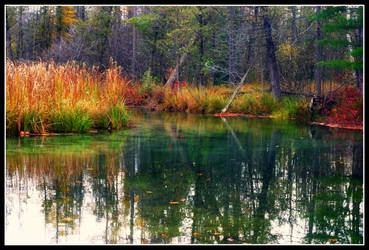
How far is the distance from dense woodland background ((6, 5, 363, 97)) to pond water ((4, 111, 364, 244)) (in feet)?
22.0

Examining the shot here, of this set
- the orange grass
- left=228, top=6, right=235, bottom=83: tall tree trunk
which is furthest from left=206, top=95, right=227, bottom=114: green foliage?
the orange grass

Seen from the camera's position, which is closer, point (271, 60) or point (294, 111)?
point (294, 111)

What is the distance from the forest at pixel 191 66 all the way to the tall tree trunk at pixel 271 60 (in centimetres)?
4

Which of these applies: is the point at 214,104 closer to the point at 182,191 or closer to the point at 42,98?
the point at 42,98

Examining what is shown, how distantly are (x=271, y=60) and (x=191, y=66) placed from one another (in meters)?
8.33

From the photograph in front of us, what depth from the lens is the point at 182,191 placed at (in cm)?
591

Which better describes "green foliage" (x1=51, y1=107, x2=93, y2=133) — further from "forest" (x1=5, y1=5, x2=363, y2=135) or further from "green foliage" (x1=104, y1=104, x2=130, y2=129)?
"green foliage" (x1=104, y1=104, x2=130, y2=129)

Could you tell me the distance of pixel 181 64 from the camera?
25844 millimetres

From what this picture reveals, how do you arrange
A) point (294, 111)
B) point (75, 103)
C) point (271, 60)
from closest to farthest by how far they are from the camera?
point (75, 103) < point (294, 111) < point (271, 60)

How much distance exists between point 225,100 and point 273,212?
1426 cm

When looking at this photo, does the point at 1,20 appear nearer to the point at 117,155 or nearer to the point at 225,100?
the point at 117,155

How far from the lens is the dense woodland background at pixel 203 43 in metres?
18.8

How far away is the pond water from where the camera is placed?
4.38 m

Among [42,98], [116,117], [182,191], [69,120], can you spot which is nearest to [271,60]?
[116,117]
